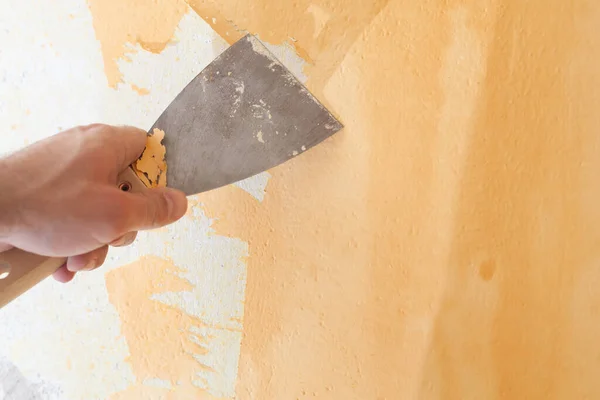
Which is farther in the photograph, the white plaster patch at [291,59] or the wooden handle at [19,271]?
the white plaster patch at [291,59]

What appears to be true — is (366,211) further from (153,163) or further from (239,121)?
(153,163)

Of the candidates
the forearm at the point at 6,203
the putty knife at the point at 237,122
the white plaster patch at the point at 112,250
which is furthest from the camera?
the white plaster patch at the point at 112,250

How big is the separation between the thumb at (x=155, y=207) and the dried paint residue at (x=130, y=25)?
1.04 feet

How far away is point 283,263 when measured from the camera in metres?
0.85

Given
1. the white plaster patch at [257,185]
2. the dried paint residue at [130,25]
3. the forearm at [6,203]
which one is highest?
the dried paint residue at [130,25]

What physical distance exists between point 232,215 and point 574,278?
60 centimetres

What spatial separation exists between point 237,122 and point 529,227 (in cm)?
50

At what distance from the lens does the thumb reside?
681 millimetres

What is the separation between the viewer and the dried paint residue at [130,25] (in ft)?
2.80

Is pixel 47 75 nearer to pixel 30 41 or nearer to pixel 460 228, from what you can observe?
pixel 30 41

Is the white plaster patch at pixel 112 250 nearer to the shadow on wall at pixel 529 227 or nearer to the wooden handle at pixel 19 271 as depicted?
the wooden handle at pixel 19 271

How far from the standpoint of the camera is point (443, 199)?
0.73 meters

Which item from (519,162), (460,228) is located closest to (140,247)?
(460,228)

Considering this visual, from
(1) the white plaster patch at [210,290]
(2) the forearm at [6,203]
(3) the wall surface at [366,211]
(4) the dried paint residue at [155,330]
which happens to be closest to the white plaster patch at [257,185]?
(3) the wall surface at [366,211]
